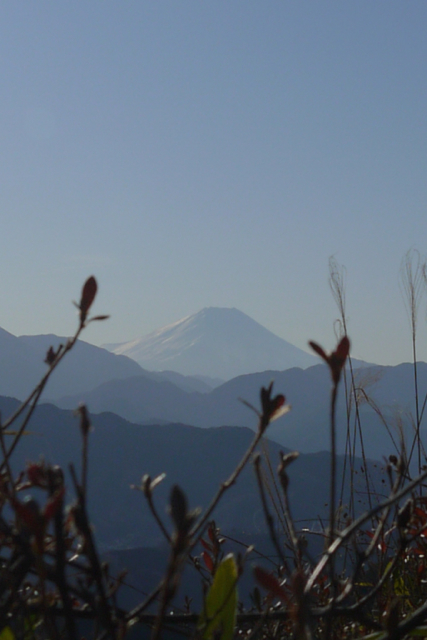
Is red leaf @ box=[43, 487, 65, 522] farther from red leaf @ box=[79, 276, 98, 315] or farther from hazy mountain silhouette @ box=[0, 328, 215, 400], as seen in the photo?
hazy mountain silhouette @ box=[0, 328, 215, 400]

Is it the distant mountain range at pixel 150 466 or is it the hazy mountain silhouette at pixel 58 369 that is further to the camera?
the hazy mountain silhouette at pixel 58 369

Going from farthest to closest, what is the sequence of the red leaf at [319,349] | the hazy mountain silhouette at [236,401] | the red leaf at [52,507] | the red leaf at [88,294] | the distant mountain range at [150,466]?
1. the hazy mountain silhouette at [236,401]
2. the distant mountain range at [150,466]
3. the red leaf at [88,294]
4. the red leaf at [319,349]
5. the red leaf at [52,507]

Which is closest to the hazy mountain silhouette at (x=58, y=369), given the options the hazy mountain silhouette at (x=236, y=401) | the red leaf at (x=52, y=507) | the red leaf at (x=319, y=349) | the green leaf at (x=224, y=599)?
the hazy mountain silhouette at (x=236, y=401)

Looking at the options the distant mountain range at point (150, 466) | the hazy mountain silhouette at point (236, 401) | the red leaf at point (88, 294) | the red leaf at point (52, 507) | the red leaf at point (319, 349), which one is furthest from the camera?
the hazy mountain silhouette at point (236, 401)

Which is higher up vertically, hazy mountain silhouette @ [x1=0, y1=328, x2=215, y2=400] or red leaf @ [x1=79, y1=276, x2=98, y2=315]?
hazy mountain silhouette @ [x1=0, y1=328, x2=215, y2=400]

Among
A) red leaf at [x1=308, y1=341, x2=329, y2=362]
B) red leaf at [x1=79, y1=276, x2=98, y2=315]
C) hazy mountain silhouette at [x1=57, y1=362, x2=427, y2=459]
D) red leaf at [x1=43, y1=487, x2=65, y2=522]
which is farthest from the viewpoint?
hazy mountain silhouette at [x1=57, y1=362, x2=427, y2=459]

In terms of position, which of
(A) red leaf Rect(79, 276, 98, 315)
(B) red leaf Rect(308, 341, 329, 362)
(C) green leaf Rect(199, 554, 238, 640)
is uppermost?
(A) red leaf Rect(79, 276, 98, 315)

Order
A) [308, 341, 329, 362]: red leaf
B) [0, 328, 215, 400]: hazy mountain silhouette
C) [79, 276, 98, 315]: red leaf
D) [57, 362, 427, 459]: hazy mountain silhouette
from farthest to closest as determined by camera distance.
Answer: [0, 328, 215, 400]: hazy mountain silhouette → [57, 362, 427, 459]: hazy mountain silhouette → [79, 276, 98, 315]: red leaf → [308, 341, 329, 362]: red leaf

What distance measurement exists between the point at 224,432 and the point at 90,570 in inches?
1912

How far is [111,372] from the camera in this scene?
112 meters

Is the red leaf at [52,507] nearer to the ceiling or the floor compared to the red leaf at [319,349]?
nearer to the floor

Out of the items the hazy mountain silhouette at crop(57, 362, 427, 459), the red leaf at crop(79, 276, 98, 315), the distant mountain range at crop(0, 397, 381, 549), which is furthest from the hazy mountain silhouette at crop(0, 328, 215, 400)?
the red leaf at crop(79, 276, 98, 315)

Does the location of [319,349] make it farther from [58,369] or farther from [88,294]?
[58,369]

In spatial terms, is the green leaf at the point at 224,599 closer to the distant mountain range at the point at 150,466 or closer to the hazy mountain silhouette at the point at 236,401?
the distant mountain range at the point at 150,466
